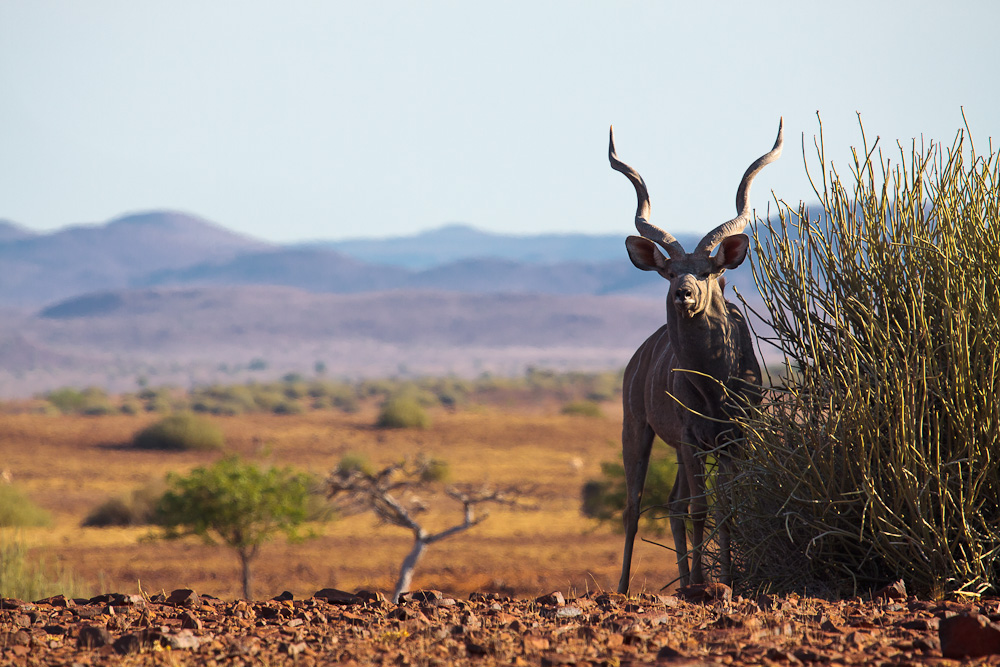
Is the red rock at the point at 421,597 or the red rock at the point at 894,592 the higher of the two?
the red rock at the point at 894,592

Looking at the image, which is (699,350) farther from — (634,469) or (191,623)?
(191,623)

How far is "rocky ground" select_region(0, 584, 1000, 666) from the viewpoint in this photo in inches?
154

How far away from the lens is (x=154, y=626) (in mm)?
4691

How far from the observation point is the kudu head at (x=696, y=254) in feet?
19.0

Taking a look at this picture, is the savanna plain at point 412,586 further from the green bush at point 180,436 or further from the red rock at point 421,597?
the green bush at point 180,436

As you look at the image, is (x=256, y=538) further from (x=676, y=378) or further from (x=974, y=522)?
(x=974, y=522)

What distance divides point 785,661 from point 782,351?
8.99ft

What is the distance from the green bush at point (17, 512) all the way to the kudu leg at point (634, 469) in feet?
67.8

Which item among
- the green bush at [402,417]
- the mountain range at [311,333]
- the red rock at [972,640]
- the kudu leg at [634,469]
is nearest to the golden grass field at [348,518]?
the kudu leg at [634,469]

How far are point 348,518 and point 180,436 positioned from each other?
13537 mm

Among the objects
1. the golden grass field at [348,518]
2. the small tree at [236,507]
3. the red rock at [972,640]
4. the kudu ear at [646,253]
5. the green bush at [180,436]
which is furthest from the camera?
the green bush at [180,436]

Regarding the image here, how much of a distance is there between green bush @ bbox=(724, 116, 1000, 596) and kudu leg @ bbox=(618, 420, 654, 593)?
1124mm

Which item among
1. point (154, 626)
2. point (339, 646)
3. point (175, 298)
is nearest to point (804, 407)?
point (339, 646)

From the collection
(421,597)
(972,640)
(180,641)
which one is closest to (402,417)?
(421,597)
